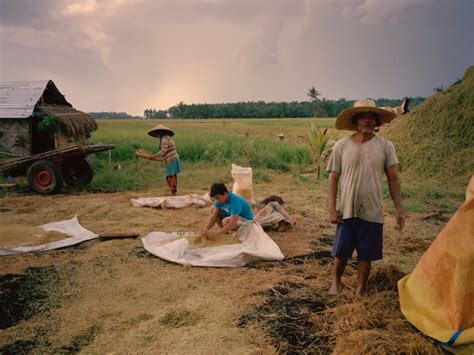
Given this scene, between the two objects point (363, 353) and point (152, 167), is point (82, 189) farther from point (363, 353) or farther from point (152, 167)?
point (363, 353)

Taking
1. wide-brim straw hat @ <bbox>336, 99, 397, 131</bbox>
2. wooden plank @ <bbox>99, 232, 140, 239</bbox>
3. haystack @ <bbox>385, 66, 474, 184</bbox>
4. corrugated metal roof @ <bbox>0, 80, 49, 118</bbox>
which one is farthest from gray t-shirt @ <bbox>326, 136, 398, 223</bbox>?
A: corrugated metal roof @ <bbox>0, 80, 49, 118</bbox>

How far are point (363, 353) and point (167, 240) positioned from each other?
8.71 feet

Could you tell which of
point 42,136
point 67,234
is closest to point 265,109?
point 42,136

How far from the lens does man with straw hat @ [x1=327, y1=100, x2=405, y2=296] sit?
2857mm

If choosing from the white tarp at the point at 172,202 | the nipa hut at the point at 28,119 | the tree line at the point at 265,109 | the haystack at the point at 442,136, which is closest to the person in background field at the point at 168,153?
the white tarp at the point at 172,202

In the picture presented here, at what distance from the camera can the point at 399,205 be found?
295 cm

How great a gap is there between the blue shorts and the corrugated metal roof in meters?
8.26

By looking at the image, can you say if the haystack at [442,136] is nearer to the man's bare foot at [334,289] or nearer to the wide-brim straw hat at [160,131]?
the wide-brim straw hat at [160,131]

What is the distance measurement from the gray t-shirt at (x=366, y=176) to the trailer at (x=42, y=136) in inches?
251

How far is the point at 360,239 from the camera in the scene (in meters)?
2.95

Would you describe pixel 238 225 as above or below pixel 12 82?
below

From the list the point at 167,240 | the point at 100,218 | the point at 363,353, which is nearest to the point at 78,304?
the point at 167,240

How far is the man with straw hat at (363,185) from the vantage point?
286cm

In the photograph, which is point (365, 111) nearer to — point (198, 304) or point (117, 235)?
point (198, 304)
